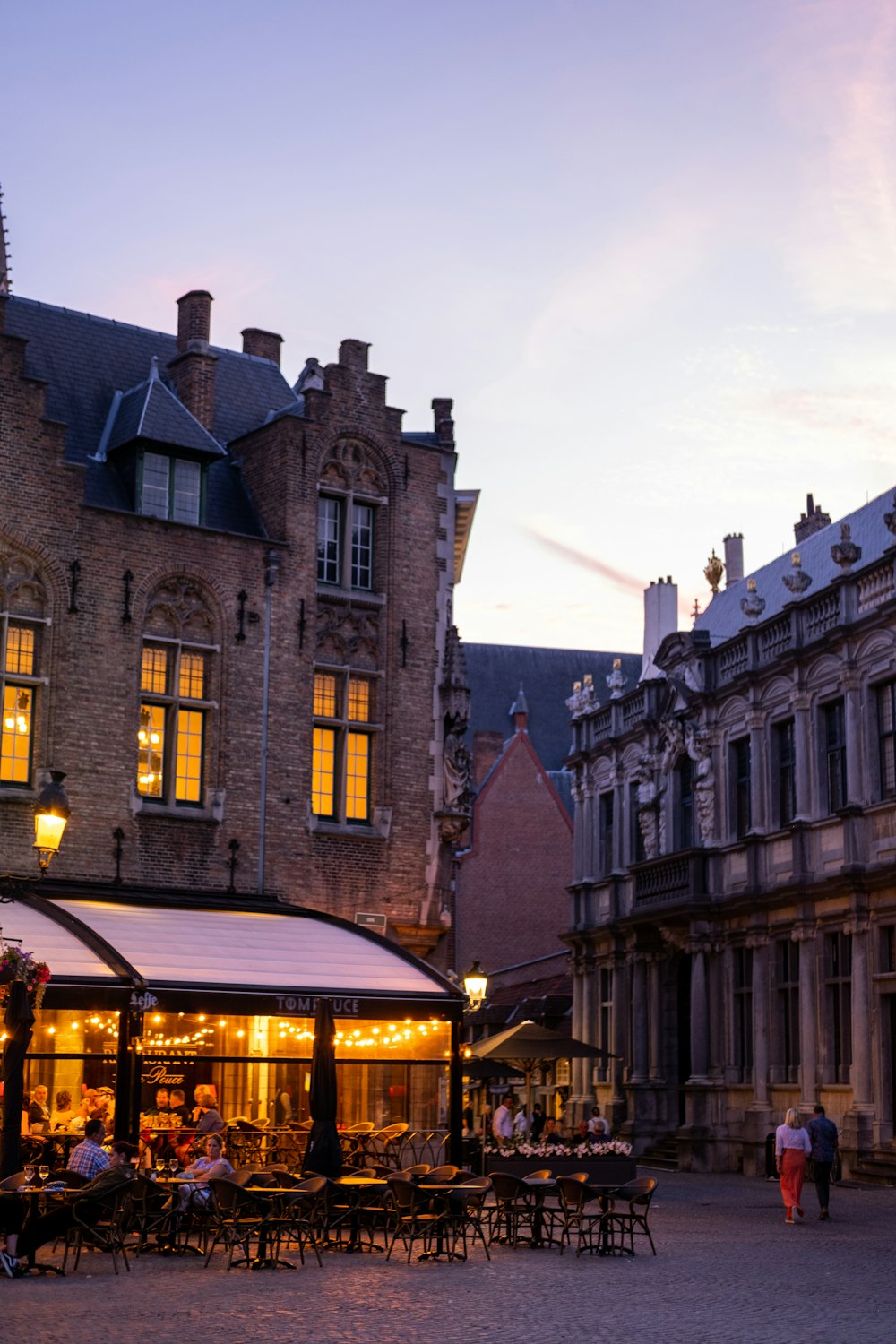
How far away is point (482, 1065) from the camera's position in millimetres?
36062

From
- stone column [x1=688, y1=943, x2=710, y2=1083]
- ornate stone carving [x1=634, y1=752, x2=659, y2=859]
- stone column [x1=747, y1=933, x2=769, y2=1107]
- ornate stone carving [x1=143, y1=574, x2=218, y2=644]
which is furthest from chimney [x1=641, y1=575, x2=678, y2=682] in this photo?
ornate stone carving [x1=143, y1=574, x2=218, y2=644]

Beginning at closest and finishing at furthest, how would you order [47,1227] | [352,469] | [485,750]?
[47,1227] → [352,469] → [485,750]

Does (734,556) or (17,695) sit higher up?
(734,556)

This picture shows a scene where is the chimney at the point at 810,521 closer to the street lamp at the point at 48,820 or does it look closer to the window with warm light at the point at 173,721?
the window with warm light at the point at 173,721

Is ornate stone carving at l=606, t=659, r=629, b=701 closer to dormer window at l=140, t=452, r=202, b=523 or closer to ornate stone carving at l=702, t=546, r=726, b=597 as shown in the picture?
ornate stone carving at l=702, t=546, r=726, b=597

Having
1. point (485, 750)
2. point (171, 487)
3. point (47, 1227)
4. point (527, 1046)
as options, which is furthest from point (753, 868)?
point (485, 750)

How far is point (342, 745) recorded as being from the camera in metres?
25.5

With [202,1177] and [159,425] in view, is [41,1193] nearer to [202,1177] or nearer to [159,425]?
[202,1177]

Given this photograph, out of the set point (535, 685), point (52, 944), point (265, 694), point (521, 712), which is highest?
point (535, 685)

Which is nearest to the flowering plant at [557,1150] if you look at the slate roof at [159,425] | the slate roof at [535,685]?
the slate roof at [159,425]

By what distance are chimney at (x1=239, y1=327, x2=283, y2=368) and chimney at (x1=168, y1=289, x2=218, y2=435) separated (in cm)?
230

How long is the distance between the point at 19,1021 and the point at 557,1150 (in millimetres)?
9348

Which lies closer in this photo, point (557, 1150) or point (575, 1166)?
point (575, 1166)

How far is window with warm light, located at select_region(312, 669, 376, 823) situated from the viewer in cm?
2528
